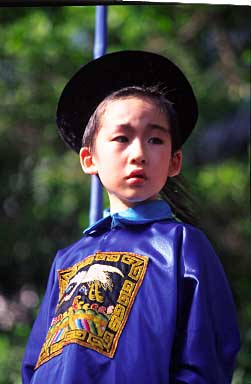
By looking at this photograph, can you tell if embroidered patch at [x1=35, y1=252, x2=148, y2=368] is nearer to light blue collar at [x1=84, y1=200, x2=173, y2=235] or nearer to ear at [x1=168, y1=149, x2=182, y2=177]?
light blue collar at [x1=84, y1=200, x2=173, y2=235]

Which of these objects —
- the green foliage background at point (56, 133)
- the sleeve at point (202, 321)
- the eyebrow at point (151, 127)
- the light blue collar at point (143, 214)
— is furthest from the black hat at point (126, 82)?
the green foliage background at point (56, 133)

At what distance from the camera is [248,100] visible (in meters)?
5.56

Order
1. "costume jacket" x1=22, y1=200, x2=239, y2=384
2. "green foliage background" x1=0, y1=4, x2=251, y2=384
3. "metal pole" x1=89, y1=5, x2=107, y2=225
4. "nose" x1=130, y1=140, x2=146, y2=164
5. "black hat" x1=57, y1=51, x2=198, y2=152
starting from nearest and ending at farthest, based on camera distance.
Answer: "costume jacket" x1=22, y1=200, x2=239, y2=384, "nose" x1=130, y1=140, x2=146, y2=164, "black hat" x1=57, y1=51, x2=198, y2=152, "metal pole" x1=89, y1=5, x2=107, y2=225, "green foliage background" x1=0, y1=4, x2=251, y2=384

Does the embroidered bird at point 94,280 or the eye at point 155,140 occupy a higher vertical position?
the eye at point 155,140

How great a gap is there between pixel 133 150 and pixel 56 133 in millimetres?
3613

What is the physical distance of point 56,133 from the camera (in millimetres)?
5723

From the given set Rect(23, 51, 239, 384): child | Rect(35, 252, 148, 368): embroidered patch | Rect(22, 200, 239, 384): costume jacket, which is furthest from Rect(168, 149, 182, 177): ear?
Rect(35, 252, 148, 368): embroidered patch

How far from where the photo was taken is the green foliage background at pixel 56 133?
221 inches

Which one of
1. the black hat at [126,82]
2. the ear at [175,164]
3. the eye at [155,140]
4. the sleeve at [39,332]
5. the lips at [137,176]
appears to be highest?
the black hat at [126,82]

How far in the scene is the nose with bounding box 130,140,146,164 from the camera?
2.14 meters

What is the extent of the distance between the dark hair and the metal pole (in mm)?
233

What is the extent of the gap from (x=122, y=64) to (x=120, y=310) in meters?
0.58

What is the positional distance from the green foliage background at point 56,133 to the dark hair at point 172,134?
10.2 ft

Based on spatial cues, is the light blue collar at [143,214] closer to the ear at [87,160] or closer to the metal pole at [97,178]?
the ear at [87,160]
